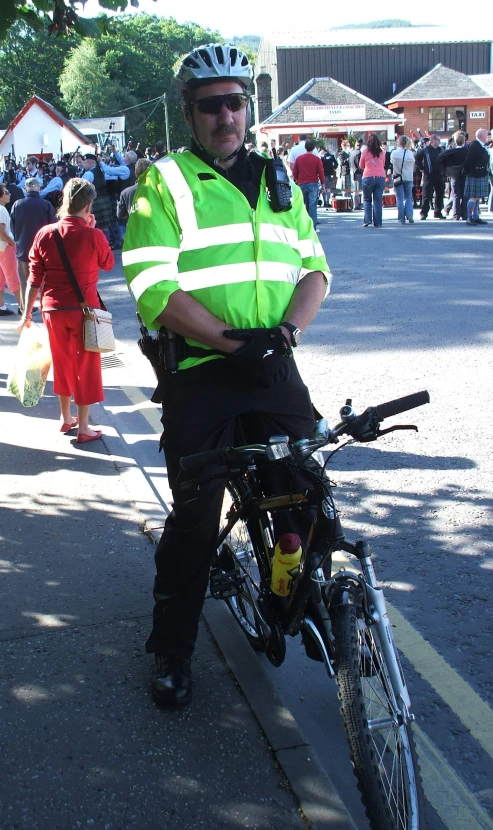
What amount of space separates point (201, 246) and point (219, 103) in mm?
477

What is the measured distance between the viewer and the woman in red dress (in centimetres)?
638

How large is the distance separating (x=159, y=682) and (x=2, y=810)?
724mm

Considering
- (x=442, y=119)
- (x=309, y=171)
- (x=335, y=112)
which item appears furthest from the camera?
(x=442, y=119)

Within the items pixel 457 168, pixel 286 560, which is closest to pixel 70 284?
pixel 286 560

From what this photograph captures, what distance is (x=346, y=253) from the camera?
1548 cm

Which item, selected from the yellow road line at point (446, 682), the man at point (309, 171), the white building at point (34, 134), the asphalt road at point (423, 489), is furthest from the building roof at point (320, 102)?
the yellow road line at point (446, 682)

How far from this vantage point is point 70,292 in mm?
6434

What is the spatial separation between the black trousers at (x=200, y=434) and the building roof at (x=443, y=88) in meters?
62.5

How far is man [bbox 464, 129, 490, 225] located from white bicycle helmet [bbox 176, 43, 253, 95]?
→ 16.0m

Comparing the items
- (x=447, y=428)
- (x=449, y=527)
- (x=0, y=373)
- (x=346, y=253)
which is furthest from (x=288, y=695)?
(x=346, y=253)

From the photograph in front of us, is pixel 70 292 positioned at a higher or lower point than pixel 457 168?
lower

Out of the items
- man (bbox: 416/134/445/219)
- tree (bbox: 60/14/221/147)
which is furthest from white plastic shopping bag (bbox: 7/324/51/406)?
tree (bbox: 60/14/221/147)

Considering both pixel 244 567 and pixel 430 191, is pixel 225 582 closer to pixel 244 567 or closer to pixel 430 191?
pixel 244 567

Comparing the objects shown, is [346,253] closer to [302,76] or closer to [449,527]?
[449,527]
